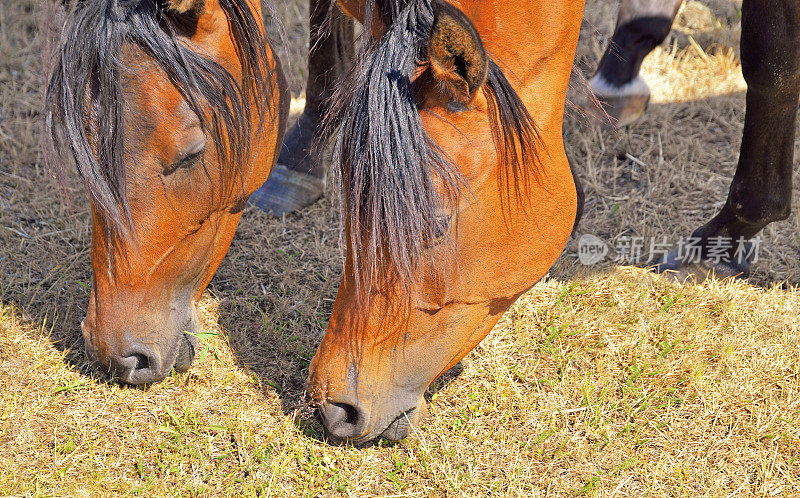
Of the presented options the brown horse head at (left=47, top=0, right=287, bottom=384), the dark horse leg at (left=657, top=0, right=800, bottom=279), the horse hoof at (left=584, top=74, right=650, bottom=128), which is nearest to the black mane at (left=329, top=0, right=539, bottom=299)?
the brown horse head at (left=47, top=0, right=287, bottom=384)

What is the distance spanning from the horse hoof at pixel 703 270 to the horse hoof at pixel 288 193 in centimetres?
165

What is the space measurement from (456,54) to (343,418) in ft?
3.35

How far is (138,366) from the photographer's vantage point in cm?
222

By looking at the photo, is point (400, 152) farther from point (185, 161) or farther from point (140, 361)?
point (140, 361)

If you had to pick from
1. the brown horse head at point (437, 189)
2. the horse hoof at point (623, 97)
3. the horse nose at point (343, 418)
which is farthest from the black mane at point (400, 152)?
the horse hoof at point (623, 97)

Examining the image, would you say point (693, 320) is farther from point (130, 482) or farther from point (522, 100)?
point (130, 482)

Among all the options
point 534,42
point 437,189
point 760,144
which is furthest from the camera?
point 760,144

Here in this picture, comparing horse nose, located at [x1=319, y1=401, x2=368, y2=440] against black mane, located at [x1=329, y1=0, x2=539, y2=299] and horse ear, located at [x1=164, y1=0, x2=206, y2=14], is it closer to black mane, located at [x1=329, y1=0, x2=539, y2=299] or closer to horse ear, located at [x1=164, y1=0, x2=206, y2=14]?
black mane, located at [x1=329, y1=0, x2=539, y2=299]

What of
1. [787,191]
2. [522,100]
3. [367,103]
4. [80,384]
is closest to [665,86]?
[787,191]

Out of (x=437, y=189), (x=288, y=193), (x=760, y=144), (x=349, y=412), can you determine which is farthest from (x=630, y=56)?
(x=349, y=412)

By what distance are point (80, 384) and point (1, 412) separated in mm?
238

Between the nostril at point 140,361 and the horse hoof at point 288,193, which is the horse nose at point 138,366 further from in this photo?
the horse hoof at point 288,193

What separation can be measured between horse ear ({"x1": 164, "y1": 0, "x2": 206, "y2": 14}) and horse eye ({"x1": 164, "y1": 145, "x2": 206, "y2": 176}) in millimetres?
368

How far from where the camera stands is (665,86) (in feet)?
13.9
